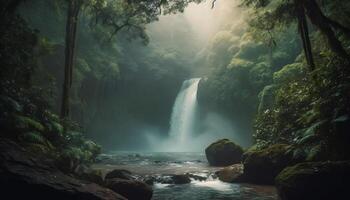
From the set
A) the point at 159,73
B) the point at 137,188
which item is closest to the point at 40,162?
the point at 137,188

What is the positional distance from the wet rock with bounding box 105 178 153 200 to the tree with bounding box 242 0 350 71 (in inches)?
246

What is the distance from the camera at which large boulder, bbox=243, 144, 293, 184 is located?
11.8m

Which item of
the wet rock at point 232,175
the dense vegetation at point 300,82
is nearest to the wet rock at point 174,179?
the wet rock at point 232,175

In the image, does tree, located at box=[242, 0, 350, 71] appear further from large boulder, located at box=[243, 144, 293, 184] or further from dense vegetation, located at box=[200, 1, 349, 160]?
large boulder, located at box=[243, 144, 293, 184]

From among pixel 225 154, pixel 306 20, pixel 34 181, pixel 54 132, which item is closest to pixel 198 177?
pixel 225 154

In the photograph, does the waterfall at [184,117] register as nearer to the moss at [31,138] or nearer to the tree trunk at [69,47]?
the tree trunk at [69,47]

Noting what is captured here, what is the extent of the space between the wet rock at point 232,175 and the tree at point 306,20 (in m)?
4.67

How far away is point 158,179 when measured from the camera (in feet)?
44.3

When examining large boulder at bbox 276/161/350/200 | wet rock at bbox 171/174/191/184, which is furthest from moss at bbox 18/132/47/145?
large boulder at bbox 276/161/350/200

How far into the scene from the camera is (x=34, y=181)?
5664 mm

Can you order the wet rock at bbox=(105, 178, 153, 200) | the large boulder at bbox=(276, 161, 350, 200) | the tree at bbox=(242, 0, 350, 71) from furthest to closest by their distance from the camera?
1. the tree at bbox=(242, 0, 350, 71)
2. the wet rock at bbox=(105, 178, 153, 200)
3. the large boulder at bbox=(276, 161, 350, 200)

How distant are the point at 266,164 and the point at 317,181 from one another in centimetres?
467

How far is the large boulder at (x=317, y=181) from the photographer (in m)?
7.20

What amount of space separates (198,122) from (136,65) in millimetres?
10931
